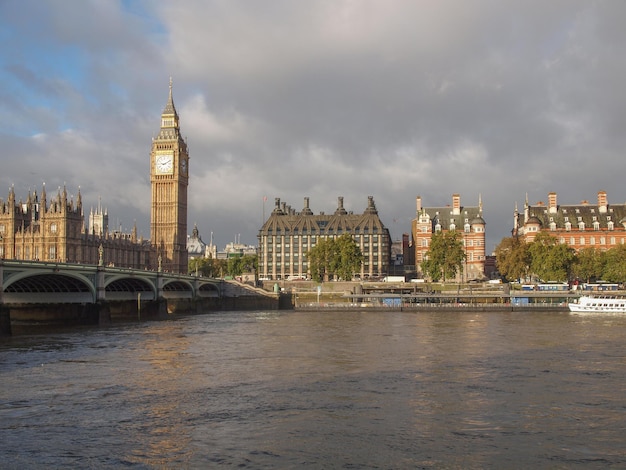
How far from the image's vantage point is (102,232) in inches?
6688

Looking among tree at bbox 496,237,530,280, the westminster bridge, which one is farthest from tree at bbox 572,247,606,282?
the westminster bridge

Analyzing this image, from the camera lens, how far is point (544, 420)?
28375mm

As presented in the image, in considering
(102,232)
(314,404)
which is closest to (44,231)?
(102,232)

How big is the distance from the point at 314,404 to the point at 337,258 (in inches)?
4671

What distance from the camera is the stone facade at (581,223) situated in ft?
470

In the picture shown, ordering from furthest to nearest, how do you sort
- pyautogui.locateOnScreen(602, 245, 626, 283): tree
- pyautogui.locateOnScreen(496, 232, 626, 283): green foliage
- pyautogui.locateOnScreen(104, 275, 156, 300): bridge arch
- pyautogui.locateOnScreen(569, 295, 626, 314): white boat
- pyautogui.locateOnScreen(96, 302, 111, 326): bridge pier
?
pyautogui.locateOnScreen(496, 232, 626, 283): green foliage → pyautogui.locateOnScreen(602, 245, 626, 283): tree → pyautogui.locateOnScreen(104, 275, 156, 300): bridge arch → pyautogui.locateOnScreen(569, 295, 626, 314): white boat → pyautogui.locateOnScreen(96, 302, 111, 326): bridge pier

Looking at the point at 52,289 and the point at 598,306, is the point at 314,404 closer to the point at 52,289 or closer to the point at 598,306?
the point at 52,289

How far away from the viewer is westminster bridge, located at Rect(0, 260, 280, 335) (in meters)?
68.2

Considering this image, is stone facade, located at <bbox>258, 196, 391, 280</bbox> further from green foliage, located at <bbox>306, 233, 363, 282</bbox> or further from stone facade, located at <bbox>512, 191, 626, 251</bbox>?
stone facade, located at <bbox>512, 191, 626, 251</bbox>

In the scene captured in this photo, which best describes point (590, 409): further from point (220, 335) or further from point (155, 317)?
point (155, 317)

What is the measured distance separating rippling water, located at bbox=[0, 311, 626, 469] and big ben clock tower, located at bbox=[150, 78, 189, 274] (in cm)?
13533

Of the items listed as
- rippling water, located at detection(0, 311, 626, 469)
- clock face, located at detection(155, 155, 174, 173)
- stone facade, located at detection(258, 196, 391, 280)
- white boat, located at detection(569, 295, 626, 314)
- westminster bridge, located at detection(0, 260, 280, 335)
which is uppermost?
clock face, located at detection(155, 155, 174, 173)

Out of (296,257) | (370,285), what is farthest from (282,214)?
(370,285)

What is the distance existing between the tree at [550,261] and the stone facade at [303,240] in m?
62.8
